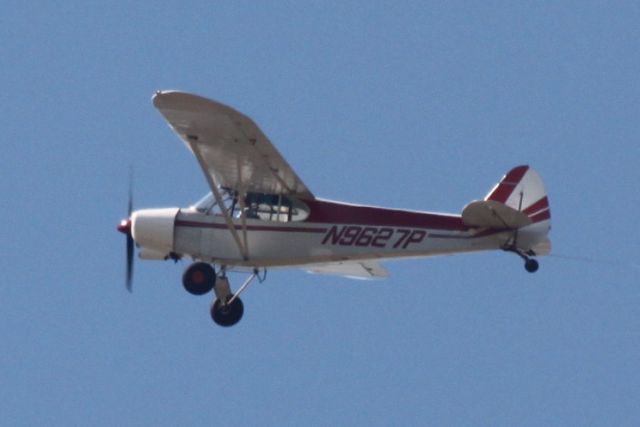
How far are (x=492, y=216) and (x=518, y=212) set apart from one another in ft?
1.20

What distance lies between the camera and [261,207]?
27.0m

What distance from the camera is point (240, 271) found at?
1075 inches

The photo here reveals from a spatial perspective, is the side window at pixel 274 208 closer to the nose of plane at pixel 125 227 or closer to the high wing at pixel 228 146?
the high wing at pixel 228 146

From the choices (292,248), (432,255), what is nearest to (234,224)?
(292,248)

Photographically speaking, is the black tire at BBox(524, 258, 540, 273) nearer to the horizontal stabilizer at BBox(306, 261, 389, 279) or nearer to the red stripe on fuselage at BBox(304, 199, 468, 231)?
the red stripe on fuselage at BBox(304, 199, 468, 231)

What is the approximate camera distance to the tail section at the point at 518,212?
25844 millimetres

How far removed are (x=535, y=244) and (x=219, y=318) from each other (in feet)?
15.4

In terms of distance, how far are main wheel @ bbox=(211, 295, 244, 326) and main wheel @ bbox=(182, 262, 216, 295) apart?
1.67 ft

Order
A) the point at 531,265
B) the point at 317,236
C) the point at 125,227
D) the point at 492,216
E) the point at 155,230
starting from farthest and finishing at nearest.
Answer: the point at 125,227, the point at 155,230, the point at 317,236, the point at 492,216, the point at 531,265

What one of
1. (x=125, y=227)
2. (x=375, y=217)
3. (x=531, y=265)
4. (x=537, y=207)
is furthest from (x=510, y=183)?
(x=125, y=227)

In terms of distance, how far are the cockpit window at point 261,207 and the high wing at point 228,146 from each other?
106 millimetres

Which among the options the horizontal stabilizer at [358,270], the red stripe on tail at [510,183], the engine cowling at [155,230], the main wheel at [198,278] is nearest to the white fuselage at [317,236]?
the engine cowling at [155,230]

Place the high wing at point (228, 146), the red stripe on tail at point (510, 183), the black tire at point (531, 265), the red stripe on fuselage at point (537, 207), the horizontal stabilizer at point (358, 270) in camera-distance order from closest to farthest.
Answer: the high wing at point (228, 146), the black tire at point (531, 265), the red stripe on fuselage at point (537, 207), the red stripe on tail at point (510, 183), the horizontal stabilizer at point (358, 270)

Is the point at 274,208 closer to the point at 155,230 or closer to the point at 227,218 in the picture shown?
the point at 227,218
